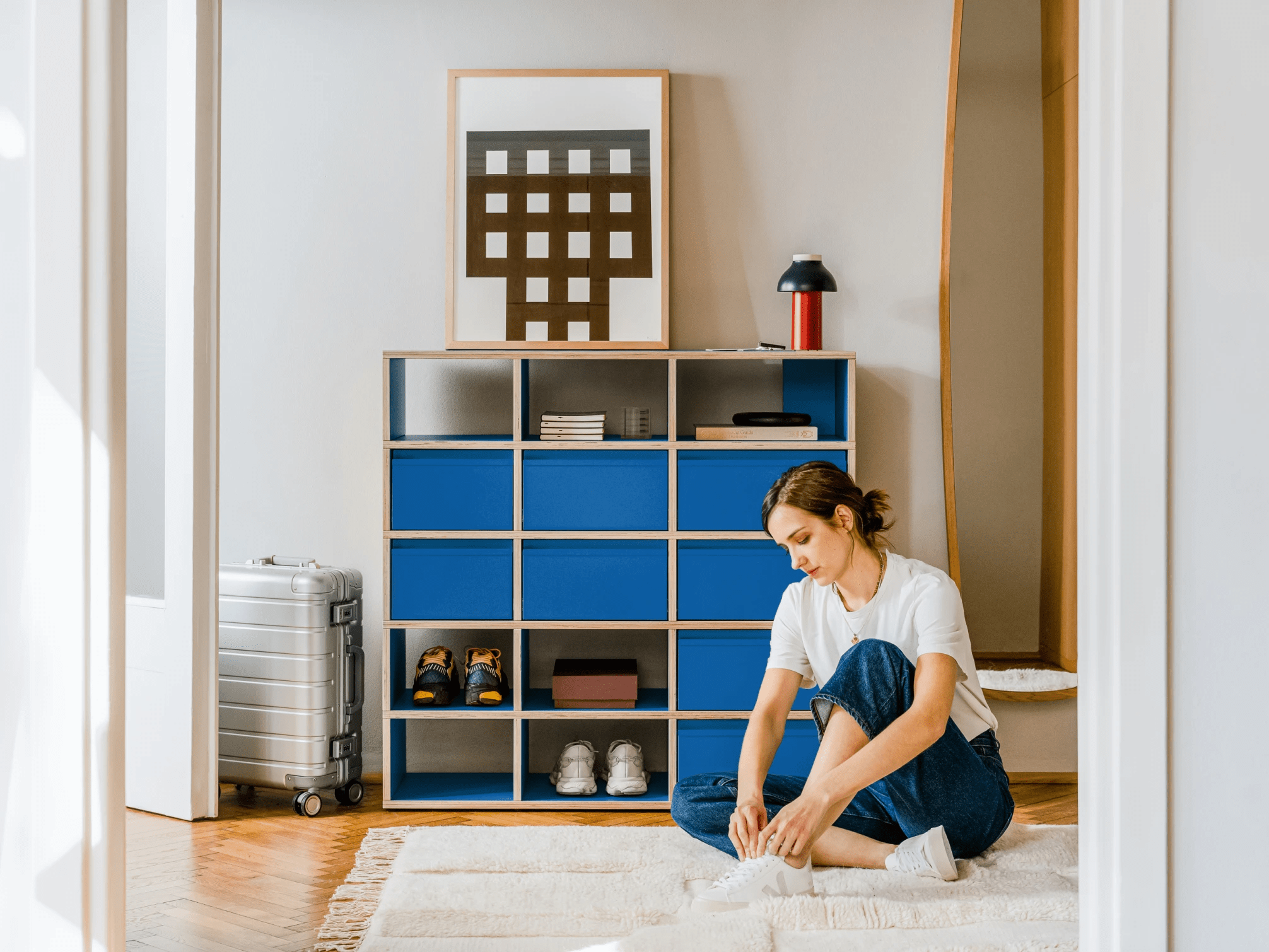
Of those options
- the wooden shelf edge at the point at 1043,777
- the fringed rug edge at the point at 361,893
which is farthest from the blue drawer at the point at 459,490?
the wooden shelf edge at the point at 1043,777

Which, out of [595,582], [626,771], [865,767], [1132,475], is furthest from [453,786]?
[1132,475]

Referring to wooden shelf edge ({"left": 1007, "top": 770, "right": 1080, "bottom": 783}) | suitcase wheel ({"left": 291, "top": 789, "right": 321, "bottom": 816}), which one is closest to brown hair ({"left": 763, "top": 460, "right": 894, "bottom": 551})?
wooden shelf edge ({"left": 1007, "top": 770, "right": 1080, "bottom": 783})

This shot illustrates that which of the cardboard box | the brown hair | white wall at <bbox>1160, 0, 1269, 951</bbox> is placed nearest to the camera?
white wall at <bbox>1160, 0, 1269, 951</bbox>

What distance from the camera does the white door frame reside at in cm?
110

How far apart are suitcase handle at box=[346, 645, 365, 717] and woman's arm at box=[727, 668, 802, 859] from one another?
3.92ft

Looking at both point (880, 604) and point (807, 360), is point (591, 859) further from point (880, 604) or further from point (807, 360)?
point (807, 360)

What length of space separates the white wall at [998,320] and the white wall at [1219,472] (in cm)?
219

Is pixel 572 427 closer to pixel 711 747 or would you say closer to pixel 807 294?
pixel 807 294

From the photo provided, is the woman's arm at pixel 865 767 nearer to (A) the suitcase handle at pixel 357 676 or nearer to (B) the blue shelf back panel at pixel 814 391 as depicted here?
(B) the blue shelf back panel at pixel 814 391

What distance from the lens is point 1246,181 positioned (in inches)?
40.7

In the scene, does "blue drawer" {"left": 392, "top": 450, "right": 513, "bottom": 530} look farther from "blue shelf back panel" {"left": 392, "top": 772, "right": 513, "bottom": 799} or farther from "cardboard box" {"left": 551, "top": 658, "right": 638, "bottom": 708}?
"blue shelf back panel" {"left": 392, "top": 772, "right": 513, "bottom": 799}

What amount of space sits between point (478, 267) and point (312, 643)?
1.23m

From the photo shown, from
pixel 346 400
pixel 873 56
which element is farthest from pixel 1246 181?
pixel 346 400

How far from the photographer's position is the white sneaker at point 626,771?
3037 millimetres
